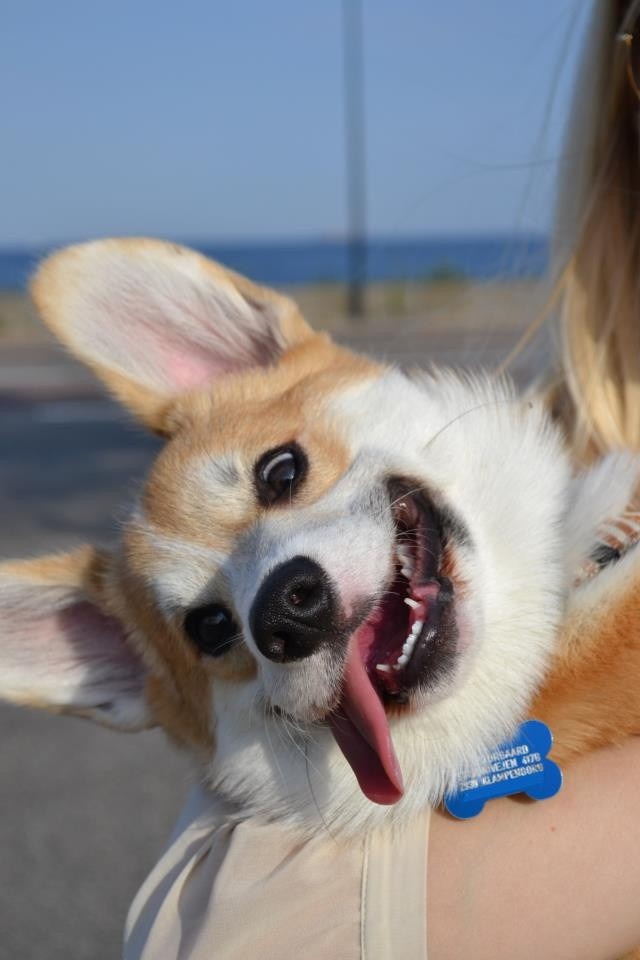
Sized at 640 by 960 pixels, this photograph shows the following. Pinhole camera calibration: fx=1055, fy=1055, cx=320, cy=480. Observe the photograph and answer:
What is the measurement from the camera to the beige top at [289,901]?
56.1 inches

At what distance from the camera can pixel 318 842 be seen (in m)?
1.64

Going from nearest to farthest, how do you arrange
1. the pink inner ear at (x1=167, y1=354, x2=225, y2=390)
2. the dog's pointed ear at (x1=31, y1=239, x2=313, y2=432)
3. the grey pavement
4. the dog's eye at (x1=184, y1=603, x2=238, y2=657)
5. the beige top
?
1. the beige top
2. the dog's eye at (x1=184, y1=603, x2=238, y2=657)
3. the dog's pointed ear at (x1=31, y1=239, x2=313, y2=432)
4. the pink inner ear at (x1=167, y1=354, x2=225, y2=390)
5. the grey pavement

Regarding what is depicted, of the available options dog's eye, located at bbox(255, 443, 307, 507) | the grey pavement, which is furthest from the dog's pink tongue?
the grey pavement

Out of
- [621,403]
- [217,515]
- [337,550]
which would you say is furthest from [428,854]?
[621,403]

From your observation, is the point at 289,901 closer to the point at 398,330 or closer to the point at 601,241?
the point at 601,241

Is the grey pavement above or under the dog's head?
under

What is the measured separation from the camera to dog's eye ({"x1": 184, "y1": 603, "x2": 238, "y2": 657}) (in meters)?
1.97

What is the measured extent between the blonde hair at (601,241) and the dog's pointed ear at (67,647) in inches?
41.8

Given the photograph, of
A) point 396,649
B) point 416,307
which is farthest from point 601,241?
point 416,307

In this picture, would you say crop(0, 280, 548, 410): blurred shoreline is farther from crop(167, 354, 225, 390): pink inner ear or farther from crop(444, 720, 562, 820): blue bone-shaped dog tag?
crop(444, 720, 562, 820): blue bone-shaped dog tag

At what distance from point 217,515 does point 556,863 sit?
879 mm

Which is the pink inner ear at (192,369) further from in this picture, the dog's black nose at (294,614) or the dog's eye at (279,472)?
the dog's black nose at (294,614)

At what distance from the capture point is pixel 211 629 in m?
2.00

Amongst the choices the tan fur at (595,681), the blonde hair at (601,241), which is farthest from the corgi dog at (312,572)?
the blonde hair at (601,241)
